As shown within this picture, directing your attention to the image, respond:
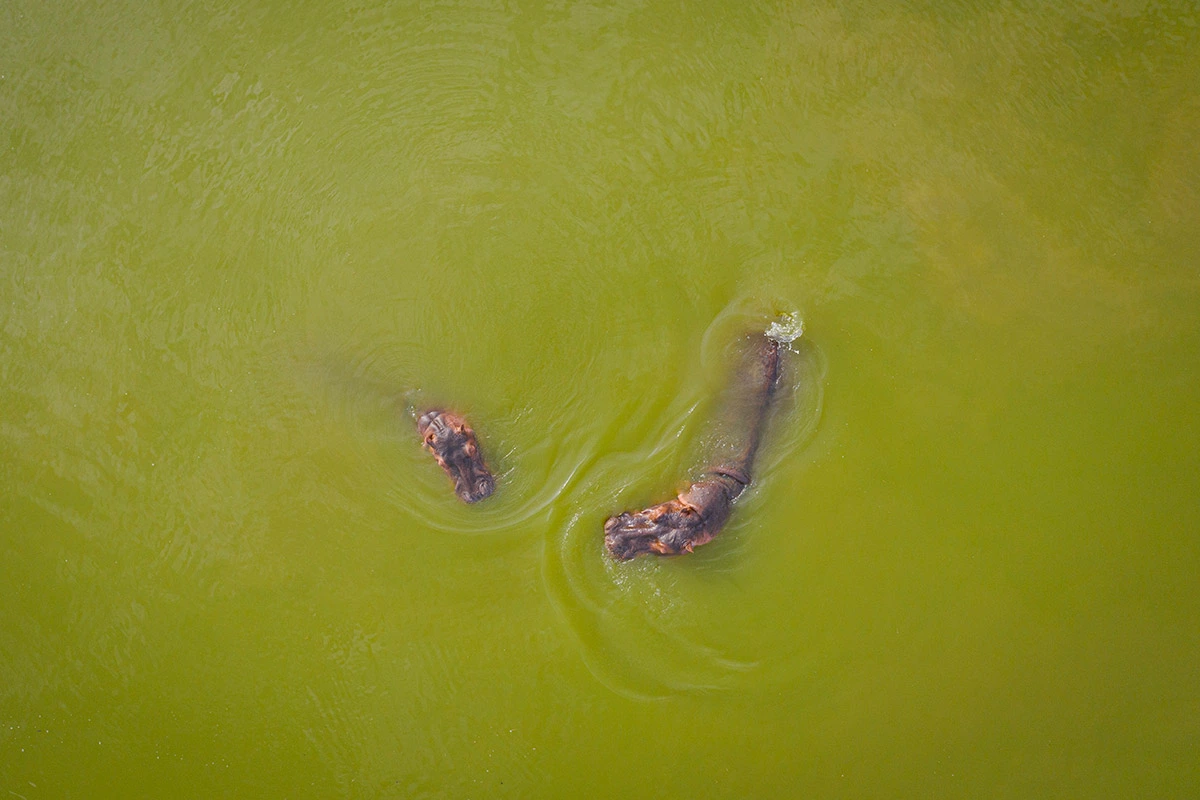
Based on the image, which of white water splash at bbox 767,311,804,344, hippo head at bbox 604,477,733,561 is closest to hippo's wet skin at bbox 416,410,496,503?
hippo head at bbox 604,477,733,561

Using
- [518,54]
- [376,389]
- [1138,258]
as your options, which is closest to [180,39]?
[518,54]

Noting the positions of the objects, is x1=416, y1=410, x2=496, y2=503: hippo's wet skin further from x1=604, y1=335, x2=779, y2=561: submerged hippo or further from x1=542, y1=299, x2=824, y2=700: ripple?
x1=604, y1=335, x2=779, y2=561: submerged hippo

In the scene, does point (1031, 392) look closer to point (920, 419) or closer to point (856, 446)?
point (920, 419)

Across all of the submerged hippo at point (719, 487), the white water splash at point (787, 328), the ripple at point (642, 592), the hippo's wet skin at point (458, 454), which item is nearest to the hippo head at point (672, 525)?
the submerged hippo at point (719, 487)

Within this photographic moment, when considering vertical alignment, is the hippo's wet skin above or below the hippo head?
above

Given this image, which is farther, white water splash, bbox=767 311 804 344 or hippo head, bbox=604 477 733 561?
white water splash, bbox=767 311 804 344

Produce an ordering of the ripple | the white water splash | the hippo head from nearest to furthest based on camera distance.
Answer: the hippo head → the ripple → the white water splash

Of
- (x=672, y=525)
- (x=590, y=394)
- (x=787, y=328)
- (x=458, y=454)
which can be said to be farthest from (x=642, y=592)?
(x=787, y=328)

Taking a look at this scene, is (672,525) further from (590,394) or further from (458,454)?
(458,454)
